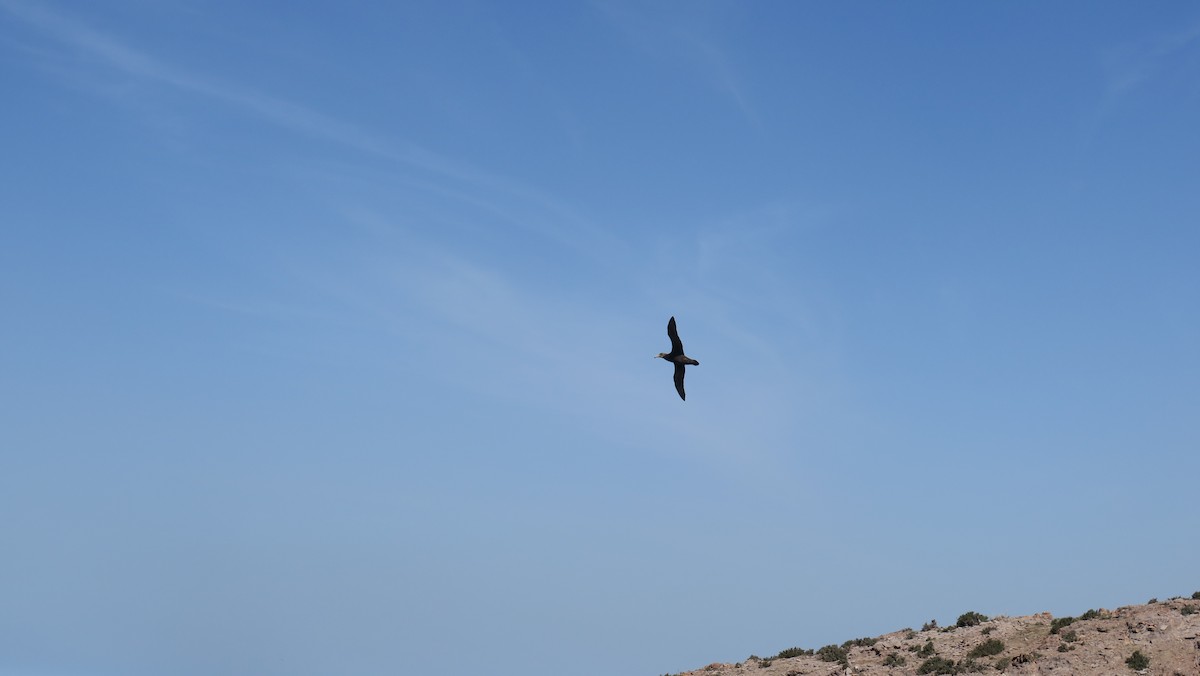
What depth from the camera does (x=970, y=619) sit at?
4572 centimetres

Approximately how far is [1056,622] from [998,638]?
7.72 feet

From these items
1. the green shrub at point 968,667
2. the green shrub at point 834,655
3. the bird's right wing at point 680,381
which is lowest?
the green shrub at point 968,667

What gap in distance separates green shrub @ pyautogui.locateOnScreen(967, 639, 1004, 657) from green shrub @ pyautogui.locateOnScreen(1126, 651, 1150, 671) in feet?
16.3

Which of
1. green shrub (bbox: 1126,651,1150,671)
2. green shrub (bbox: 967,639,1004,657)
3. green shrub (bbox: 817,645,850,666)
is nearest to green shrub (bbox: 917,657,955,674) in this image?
green shrub (bbox: 967,639,1004,657)

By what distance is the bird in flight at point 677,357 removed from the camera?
159ft

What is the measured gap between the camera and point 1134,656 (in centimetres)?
3762

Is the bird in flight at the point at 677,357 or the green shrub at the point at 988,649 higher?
the bird in flight at the point at 677,357

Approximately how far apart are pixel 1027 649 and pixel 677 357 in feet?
60.1

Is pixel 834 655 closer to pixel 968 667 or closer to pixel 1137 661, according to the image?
pixel 968 667

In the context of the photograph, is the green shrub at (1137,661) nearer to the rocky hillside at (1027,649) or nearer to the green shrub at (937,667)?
the rocky hillside at (1027,649)

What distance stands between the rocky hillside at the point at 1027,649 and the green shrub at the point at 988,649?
4 centimetres

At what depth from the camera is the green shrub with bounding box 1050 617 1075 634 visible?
42.1 m

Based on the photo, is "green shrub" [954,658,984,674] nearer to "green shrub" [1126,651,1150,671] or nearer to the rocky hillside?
the rocky hillside

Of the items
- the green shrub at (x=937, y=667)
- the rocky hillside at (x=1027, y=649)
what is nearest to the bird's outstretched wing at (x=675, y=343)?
the rocky hillside at (x=1027, y=649)
